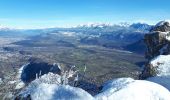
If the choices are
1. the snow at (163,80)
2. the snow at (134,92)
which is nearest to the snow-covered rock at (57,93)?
the snow at (134,92)

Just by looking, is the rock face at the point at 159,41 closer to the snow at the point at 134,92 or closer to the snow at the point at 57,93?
the snow at the point at 134,92

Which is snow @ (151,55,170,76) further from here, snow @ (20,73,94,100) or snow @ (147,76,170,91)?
snow @ (20,73,94,100)

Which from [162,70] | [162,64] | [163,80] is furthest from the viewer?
[162,64]

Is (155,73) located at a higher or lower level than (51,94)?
lower

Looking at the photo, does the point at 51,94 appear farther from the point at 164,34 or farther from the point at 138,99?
the point at 164,34

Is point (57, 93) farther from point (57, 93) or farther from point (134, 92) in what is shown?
point (134, 92)

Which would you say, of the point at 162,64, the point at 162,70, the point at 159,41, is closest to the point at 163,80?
the point at 162,70

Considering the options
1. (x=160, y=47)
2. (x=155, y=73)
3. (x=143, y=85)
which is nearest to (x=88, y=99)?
(x=143, y=85)
